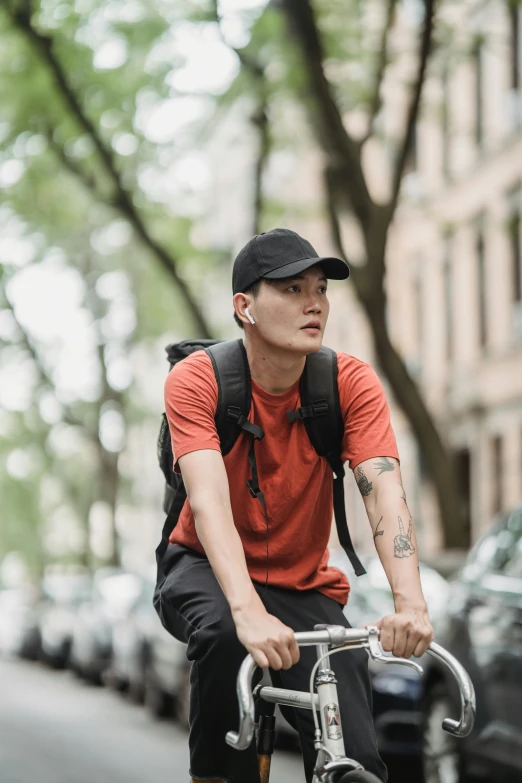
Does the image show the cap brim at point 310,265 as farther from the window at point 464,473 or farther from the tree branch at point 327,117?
the window at point 464,473

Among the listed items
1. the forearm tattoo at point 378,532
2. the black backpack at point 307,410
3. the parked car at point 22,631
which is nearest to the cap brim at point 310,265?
the black backpack at point 307,410

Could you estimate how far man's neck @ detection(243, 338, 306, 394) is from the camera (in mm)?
4168

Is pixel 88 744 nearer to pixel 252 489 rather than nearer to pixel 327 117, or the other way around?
pixel 327 117

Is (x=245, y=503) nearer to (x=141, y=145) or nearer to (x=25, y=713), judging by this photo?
(x=25, y=713)

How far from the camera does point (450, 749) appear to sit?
836cm

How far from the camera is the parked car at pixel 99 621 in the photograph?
22.5 meters

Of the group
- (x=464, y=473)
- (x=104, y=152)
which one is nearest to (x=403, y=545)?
(x=104, y=152)

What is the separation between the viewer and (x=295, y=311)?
409cm

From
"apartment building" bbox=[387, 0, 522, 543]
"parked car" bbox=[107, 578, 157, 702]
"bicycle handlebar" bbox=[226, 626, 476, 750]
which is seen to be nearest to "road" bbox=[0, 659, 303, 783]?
"parked car" bbox=[107, 578, 157, 702]

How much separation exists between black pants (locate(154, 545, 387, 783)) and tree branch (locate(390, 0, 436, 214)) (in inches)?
408

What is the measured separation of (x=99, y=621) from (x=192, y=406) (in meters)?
19.9

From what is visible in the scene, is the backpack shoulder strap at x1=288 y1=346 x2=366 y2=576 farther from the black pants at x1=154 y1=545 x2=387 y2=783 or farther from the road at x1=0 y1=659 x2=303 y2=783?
the road at x1=0 y1=659 x2=303 y2=783

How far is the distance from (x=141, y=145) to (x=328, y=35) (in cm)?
501

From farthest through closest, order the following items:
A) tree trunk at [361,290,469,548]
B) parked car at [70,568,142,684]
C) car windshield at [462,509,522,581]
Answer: parked car at [70,568,142,684] < tree trunk at [361,290,469,548] < car windshield at [462,509,522,581]
